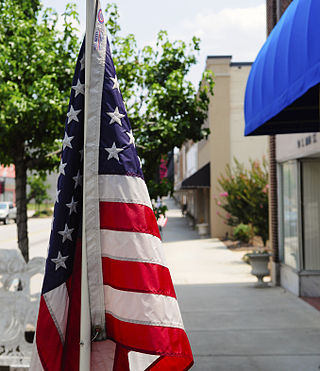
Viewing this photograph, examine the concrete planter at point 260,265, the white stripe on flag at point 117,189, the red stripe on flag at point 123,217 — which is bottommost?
the concrete planter at point 260,265

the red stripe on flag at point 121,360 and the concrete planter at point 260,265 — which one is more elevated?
the red stripe on flag at point 121,360

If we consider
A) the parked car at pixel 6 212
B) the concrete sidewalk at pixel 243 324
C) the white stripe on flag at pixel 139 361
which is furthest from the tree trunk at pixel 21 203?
the parked car at pixel 6 212

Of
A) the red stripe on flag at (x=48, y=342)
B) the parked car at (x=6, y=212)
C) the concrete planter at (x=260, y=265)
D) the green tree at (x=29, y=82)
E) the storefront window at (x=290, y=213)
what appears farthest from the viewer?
the parked car at (x=6, y=212)

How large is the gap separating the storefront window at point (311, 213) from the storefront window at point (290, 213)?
23cm

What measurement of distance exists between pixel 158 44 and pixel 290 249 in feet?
17.5

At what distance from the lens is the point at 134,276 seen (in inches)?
91.5

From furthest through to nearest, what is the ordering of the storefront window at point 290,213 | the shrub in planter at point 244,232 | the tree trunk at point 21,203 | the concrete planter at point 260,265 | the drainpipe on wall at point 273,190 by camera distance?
the shrub in planter at point 244,232 → the drainpipe on wall at point 273,190 → the concrete planter at point 260,265 → the storefront window at point 290,213 → the tree trunk at point 21,203

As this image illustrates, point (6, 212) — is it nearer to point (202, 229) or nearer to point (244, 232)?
point (202, 229)

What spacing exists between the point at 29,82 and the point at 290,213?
6.29 meters

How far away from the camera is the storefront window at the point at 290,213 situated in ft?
33.1

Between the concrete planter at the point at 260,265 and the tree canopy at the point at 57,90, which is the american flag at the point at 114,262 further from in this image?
the concrete planter at the point at 260,265

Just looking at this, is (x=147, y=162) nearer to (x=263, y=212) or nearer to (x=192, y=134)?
(x=192, y=134)

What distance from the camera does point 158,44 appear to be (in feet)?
28.1

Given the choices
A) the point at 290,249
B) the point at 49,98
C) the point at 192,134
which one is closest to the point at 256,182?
the point at 290,249
